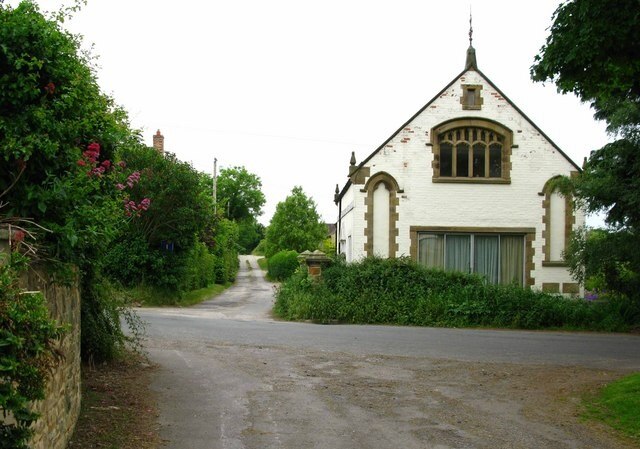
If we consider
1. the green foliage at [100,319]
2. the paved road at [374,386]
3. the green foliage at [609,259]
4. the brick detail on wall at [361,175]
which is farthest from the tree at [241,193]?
the green foliage at [100,319]

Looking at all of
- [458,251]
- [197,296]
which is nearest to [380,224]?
[458,251]

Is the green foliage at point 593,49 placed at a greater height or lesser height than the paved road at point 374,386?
greater

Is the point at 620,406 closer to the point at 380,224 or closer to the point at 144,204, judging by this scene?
the point at 144,204

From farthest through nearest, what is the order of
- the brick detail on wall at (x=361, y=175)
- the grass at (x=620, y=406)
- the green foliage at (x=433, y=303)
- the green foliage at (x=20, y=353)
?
the brick detail on wall at (x=361, y=175) → the green foliage at (x=433, y=303) → the grass at (x=620, y=406) → the green foliage at (x=20, y=353)

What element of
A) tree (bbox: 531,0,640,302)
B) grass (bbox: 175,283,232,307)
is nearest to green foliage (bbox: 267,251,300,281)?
grass (bbox: 175,283,232,307)

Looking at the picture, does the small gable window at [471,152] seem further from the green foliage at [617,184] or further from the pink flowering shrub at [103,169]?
the pink flowering shrub at [103,169]

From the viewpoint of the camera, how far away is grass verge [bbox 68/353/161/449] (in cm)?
699

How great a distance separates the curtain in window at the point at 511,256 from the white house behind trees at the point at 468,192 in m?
0.04

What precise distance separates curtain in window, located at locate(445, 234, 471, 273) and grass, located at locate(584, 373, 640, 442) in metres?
14.9

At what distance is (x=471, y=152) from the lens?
83.3 ft

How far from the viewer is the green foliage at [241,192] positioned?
99.4 metres

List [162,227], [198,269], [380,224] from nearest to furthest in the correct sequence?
1. [380,224]
2. [162,227]
3. [198,269]

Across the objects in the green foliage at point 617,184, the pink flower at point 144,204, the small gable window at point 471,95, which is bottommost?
the pink flower at point 144,204

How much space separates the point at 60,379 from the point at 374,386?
525cm
